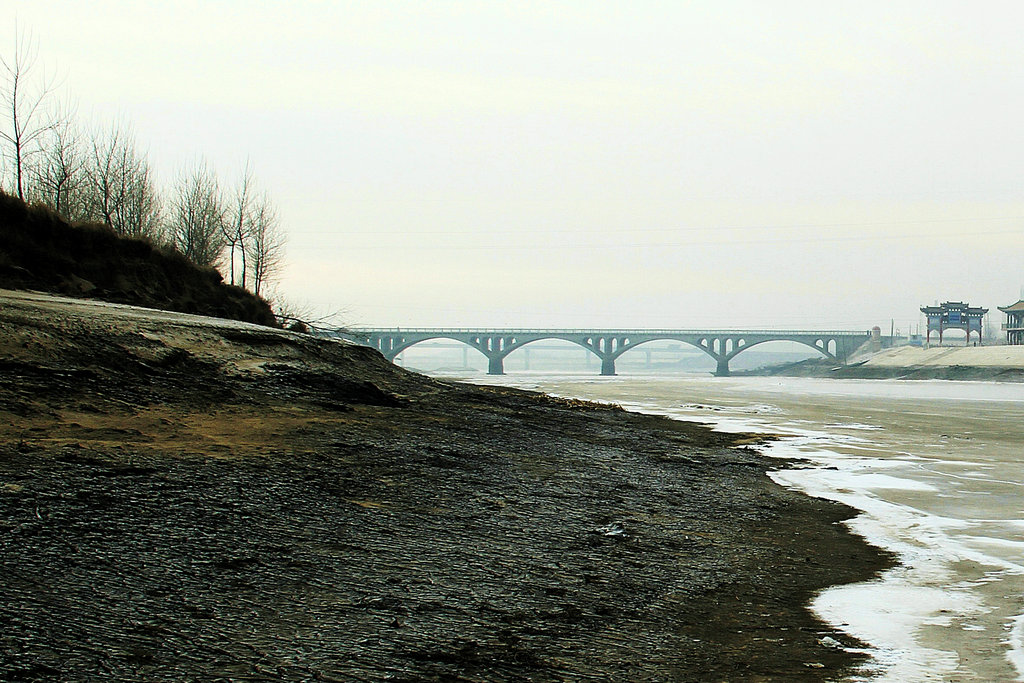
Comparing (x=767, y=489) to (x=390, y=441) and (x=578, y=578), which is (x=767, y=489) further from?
(x=578, y=578)

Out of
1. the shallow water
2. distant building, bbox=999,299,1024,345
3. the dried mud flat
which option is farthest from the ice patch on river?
distant building, bbox=999,299,1024,345

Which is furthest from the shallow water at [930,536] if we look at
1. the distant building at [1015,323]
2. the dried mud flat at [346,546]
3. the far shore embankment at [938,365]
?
the distant building at [1015,323]

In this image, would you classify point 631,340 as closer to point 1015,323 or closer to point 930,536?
point 1015,323

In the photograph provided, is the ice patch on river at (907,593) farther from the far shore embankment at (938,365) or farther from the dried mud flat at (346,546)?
the far shore embankment at (938,365)

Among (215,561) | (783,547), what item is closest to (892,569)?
(783,547)

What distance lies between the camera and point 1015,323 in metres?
114

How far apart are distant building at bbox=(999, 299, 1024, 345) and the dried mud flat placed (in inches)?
4405

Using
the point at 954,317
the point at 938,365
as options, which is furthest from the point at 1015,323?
the point at 938,365

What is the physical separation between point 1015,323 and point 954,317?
6.91m

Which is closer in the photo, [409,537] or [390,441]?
[409,537]

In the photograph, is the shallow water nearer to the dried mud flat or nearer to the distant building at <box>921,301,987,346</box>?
the dried mud flat

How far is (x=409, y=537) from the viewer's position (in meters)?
7.79

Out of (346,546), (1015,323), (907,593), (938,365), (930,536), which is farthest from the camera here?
(1015,323)

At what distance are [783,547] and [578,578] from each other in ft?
8.55
